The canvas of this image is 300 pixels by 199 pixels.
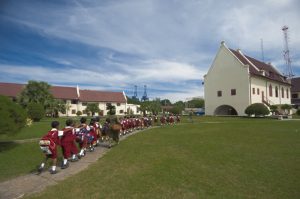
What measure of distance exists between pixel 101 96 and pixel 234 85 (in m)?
36.0

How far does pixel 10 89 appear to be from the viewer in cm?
5325

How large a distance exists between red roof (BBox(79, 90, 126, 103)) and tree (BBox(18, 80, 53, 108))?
21.7 meters

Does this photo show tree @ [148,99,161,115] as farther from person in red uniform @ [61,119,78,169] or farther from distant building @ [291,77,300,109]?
person in red uniform @ [61,119,78,169]

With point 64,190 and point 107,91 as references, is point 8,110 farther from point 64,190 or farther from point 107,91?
point 107,91

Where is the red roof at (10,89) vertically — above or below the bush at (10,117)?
above

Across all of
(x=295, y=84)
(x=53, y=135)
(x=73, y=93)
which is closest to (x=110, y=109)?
(x=73, y=93)

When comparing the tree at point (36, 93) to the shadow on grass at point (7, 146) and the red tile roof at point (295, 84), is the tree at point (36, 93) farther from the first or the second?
the red tile roof at point (295, 84)

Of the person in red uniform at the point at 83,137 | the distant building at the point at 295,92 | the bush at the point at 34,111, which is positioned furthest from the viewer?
the distant building at the point at 295,92

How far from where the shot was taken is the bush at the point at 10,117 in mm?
10930

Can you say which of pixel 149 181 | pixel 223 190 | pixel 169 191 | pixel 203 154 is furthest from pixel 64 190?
pixel 203 154

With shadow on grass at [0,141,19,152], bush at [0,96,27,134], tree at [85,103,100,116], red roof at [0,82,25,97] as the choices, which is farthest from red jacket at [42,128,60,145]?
red roof at [0,82,25,97]

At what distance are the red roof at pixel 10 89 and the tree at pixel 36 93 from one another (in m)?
16.8

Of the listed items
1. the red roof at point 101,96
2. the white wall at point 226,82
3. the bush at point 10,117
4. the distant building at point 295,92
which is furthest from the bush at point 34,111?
the distant building at point 295,92

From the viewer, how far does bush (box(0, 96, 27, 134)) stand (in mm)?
10930
